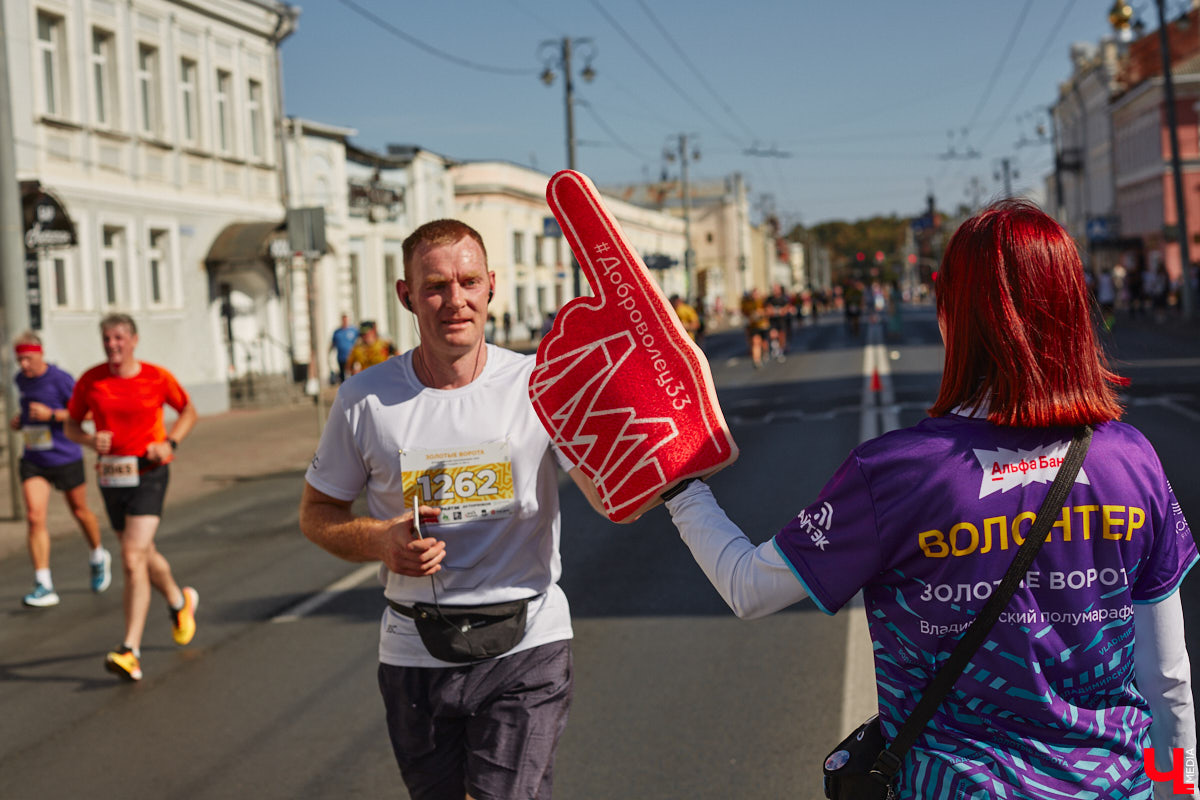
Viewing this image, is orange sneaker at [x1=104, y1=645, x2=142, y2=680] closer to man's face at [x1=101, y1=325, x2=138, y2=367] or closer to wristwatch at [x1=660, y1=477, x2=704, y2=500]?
man's face at [x1=101, y1=325, x2=138, y2=367]

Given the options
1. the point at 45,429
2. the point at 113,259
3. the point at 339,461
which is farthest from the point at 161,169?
the point at 339,461

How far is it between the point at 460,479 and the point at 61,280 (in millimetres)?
22188

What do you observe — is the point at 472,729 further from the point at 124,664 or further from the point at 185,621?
the point at 185,621

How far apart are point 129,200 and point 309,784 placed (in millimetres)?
22309

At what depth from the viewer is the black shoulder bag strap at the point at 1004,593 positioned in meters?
2.06

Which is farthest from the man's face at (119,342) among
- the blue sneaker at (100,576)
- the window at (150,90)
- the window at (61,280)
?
the window at (150,90)

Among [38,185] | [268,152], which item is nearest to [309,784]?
[38,185]

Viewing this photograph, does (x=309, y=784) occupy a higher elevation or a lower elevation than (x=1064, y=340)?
lower

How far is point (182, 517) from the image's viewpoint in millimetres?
13312

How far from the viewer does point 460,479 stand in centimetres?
329

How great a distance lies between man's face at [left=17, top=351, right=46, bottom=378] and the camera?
983 centimetres

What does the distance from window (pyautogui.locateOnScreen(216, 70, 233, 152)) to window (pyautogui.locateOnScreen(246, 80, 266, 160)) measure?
1049 millimetres

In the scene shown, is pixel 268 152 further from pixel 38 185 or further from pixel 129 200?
pixel 38 185

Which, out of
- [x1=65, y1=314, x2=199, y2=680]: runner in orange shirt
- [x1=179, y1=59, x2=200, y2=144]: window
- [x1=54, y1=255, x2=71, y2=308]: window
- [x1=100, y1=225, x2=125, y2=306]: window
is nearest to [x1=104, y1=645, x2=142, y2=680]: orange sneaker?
[x1=65, y1=314, x2=199, y2=680]: runner in orange shirt
